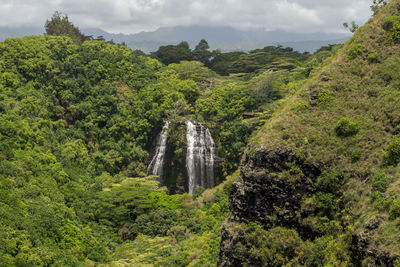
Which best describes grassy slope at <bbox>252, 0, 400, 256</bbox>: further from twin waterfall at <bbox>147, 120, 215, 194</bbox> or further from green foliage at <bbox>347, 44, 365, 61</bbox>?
twin waterfall at <bbox>147, 120, 215, 194</bbox>

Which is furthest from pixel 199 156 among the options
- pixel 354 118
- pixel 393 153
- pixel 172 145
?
pixel 393 153

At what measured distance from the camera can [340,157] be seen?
17.2 m

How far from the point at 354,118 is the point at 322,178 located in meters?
→ 3.89

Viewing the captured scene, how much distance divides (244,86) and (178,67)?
13824 mm

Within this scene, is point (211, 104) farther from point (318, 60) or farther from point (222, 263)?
point (222, 263)

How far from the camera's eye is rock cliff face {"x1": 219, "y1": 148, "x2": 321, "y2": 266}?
16938 millimetres

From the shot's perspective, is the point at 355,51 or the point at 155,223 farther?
the point at 155,223

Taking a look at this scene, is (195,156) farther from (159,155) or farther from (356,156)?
(356,156)

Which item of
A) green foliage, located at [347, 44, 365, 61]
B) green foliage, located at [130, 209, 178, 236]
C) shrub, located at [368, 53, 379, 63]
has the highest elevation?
green foliage, located at [347, 44, 365, 61]

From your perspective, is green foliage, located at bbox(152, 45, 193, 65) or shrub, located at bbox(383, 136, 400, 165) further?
green foliage, located at bbox(152, 45, 193, 65)

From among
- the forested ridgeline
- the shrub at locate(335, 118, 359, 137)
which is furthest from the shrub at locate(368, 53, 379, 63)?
the forested ridgeline

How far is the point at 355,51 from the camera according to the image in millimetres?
21516

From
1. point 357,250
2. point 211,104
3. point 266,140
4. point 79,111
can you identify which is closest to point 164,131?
point 211,104

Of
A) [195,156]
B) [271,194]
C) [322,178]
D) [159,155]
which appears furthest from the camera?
[159,155]
